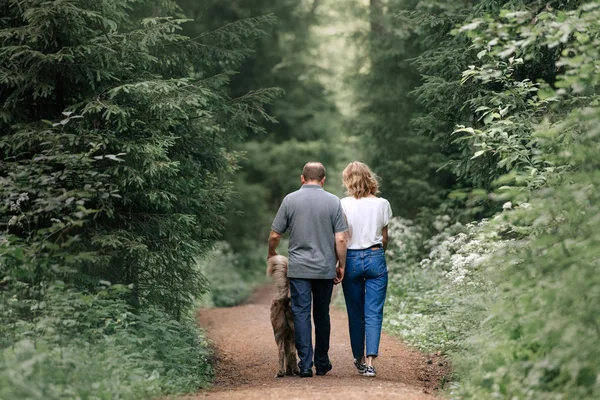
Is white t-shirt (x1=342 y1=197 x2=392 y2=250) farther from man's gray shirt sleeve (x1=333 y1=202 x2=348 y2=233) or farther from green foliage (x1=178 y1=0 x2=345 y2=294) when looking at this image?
green foliage (x1=178 y1=0 x2=345 y2=294)

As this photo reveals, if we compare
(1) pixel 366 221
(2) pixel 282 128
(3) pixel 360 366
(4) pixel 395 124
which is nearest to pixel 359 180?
(1) pixel 366 221

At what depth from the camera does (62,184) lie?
7.57 meters

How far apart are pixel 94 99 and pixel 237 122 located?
9.63 ft

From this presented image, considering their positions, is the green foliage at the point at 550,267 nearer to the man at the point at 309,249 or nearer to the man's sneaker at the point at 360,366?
the man's sneaker at the point at 360,366

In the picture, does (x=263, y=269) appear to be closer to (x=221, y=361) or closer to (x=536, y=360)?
(x=221, y=361)

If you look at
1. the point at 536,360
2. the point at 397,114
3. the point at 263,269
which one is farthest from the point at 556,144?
the point at 263,269

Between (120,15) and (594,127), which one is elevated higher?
(120,15)

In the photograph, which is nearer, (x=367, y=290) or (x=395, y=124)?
(x=367, y=290)

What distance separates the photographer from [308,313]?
7.80 metres

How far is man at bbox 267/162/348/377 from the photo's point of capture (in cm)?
769

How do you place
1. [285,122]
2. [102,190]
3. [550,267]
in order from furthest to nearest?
[285,122] < [102,190] < [550,267]

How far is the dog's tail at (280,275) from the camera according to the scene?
25.9ft

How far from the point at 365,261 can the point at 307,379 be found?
1.42 m

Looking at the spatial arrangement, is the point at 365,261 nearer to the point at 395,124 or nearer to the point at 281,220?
the point at 281,220
